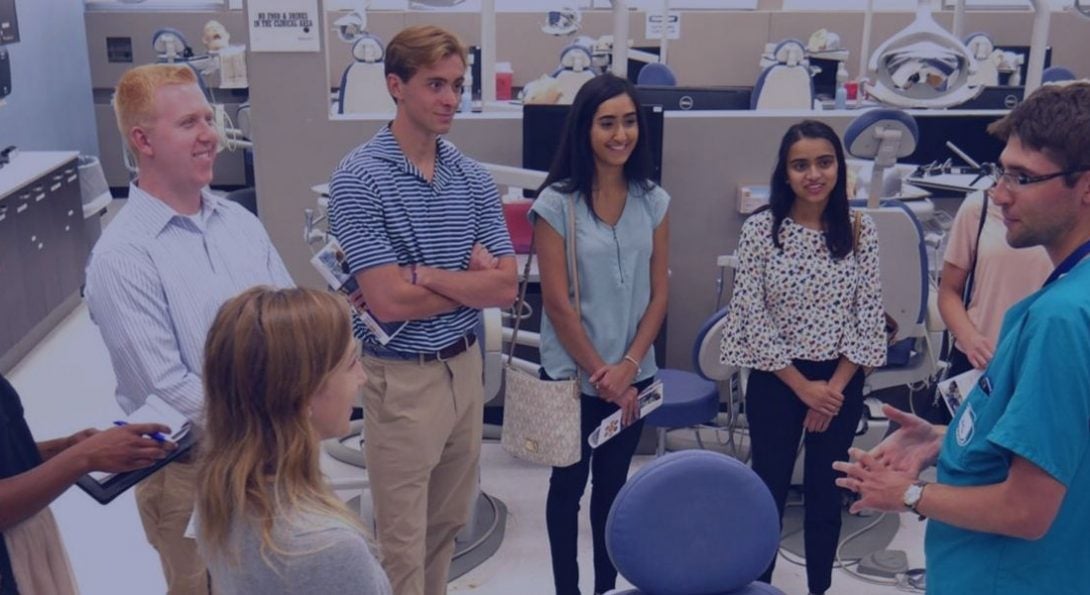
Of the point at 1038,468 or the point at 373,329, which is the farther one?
the point at 373,329

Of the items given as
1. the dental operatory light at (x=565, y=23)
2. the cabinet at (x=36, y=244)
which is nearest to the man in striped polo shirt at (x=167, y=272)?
the cabinet at (x=36, y=244)

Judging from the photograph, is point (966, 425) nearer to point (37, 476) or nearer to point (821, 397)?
point (821, 397)

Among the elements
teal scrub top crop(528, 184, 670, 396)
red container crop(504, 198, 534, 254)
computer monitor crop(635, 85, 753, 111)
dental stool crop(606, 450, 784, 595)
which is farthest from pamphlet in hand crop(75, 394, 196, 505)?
computer monitor crop(635, 85, 753, 111)

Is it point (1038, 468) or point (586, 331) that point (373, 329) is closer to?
point (586, 331)

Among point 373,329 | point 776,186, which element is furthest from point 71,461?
point 776,186

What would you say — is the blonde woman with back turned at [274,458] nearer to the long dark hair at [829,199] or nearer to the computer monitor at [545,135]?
the long dark hair at [829,199]

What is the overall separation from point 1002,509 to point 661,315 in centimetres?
137

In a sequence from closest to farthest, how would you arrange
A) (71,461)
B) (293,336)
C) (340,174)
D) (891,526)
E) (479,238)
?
1. (293,336)
2. (71,461)
3. (340,174)
4. (479,238)
5. (891,526)

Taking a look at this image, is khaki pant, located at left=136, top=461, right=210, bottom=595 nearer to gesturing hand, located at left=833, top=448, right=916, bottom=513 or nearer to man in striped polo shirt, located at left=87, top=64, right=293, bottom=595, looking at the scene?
man in striped polo shirt, located at left=87, top=64, right=293, bottom=595

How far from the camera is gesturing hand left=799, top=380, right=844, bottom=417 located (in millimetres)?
2705

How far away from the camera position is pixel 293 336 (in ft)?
4.64

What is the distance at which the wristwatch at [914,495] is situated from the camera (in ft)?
5.38

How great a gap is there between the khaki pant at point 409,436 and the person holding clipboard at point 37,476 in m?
0.72

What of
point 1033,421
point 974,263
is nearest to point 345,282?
point 1033,421
